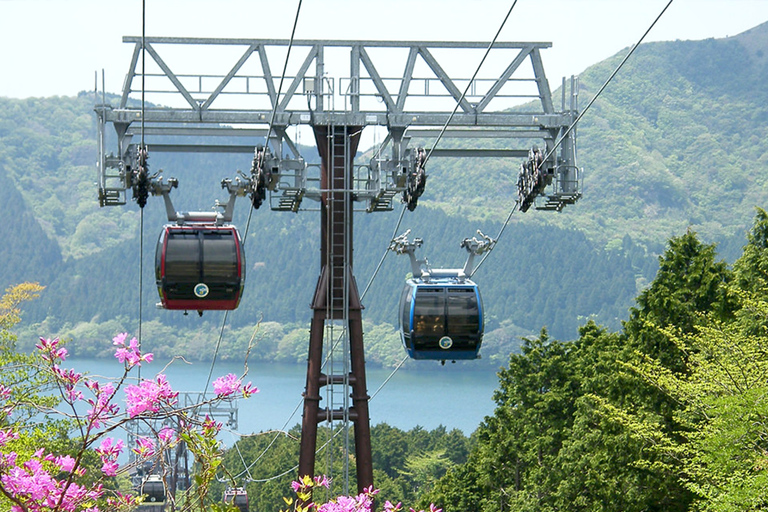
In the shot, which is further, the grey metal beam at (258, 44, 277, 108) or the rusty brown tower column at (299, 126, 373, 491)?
the rusty brown tower column at (299, 126, 373, 491)

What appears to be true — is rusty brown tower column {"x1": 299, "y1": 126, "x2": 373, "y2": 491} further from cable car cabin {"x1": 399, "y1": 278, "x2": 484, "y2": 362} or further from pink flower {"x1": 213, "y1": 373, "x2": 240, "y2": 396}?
pink flower {"x1": 213, "y1": 373, "x2": 240, "y2": 396}

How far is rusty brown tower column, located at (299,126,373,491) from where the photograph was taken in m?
21.6

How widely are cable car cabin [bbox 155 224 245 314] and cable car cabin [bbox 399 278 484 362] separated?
10.5 feet

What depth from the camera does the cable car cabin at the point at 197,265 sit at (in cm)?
1970

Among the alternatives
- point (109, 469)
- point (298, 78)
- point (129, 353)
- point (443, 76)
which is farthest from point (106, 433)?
point (443, 76)

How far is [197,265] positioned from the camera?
64.6 ft

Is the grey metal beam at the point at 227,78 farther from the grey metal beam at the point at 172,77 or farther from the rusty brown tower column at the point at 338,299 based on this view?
the rusty brown tower column at the point at 338,299

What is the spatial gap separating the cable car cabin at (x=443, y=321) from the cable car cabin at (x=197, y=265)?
10.5 feet

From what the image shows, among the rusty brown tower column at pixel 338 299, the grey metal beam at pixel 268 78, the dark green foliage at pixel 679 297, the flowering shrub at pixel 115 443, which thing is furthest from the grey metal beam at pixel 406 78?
the flowering shrub at pixel 115 443

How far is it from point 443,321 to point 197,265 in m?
4.34

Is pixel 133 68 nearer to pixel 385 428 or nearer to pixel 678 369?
pixel 678 369

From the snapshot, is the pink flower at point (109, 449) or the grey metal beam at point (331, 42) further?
the grey metal beam at point (331, 42)

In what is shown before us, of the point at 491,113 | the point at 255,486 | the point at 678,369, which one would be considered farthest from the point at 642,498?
the point at 255,486

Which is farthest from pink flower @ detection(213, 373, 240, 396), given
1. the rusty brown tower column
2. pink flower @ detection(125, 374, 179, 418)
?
Answer: the rusty brown tower column
